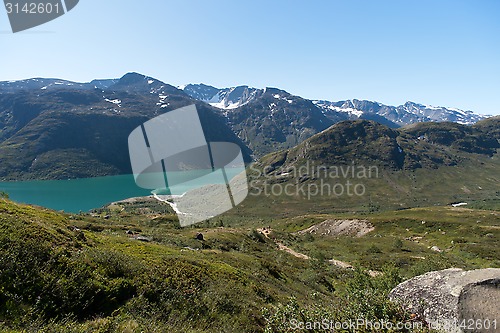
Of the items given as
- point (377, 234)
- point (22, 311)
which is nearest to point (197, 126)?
point (22, 311)

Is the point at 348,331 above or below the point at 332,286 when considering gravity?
above

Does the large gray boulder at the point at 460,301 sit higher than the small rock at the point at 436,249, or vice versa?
the large gray boulder at the point at 460,301

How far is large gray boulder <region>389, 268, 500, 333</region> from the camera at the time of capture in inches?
396

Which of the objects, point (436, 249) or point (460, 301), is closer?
point (460, 301)

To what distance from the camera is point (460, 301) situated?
10617 millimetres

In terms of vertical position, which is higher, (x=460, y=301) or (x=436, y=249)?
(x=460, y=301)

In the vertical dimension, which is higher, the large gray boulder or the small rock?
the large gray boulder

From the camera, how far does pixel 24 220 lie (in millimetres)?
14047

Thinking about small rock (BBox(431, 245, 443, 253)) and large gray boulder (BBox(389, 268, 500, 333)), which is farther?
small rock (BBox(431, 245, 443, 253))

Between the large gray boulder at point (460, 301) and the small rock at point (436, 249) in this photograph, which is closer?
the large gray boulder at point (460, 301)

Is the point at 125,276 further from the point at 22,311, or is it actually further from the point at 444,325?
the point at 444,325

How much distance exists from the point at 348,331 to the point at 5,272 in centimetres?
1186

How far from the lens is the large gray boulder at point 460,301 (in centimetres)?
1005

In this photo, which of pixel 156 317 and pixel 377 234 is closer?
pixel 156 317
